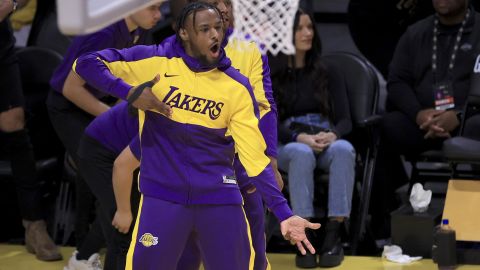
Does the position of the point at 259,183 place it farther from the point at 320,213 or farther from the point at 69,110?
the point at 320,213

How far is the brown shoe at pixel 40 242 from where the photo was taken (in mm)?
6730

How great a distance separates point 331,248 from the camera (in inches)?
256

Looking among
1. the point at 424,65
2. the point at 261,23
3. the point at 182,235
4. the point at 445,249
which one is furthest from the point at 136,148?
the point at 424,65

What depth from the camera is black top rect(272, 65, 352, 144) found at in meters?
6.94

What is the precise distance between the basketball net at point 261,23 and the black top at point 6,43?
6.65 feet

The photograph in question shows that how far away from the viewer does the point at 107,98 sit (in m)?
6.94

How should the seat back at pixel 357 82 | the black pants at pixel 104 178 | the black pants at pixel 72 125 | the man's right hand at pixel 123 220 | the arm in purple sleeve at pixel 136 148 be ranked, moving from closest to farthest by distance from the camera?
the arm in purple sleeve at pixel 136 148 → the man's right hand at pixel 123 220 → the black pants at pixel 104 178 → the black pants at pixel 72 125 → the seat back at pixel 357 82

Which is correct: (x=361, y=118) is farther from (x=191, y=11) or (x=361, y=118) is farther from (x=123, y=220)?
(x=191, y=11)

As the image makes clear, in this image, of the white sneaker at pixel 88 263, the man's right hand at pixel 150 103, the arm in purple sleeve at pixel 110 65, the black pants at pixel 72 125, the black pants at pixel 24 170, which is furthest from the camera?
the black pants at pixel 24 170

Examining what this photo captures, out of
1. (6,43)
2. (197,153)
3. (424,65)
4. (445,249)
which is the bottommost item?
(445,249)

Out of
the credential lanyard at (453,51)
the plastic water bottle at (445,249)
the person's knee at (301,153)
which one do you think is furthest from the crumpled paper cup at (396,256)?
the credential lanyard at (453,51)

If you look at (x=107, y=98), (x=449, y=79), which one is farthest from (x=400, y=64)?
(x=107, y=98)

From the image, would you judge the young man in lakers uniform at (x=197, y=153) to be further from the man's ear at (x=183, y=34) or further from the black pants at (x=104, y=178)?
the black pants at (x=104, y=178)

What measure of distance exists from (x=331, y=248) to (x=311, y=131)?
83cm
